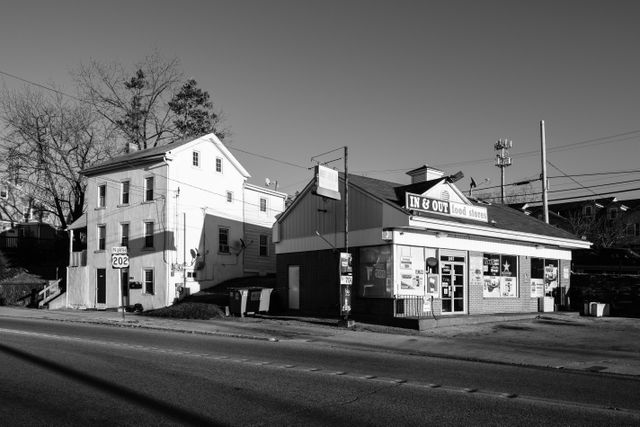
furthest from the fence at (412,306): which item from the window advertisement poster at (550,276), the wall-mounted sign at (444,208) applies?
the window advertisement poster at (550,276)

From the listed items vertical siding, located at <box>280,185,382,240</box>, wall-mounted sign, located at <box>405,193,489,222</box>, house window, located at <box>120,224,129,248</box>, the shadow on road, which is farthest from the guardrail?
the shadow on road

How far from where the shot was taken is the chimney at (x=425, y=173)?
26422 mm

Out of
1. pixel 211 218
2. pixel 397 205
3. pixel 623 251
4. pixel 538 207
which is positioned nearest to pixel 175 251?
pixel 211 218

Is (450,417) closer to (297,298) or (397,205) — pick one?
(397,205)

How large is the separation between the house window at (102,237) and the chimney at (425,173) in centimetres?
1984

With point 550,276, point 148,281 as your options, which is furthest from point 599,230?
point 148,281

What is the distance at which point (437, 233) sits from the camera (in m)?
22.7

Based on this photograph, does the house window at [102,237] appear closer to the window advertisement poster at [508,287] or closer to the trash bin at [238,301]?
the trash bin at [238,301]

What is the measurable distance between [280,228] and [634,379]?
58.8 feet

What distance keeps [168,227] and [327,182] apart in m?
13.9

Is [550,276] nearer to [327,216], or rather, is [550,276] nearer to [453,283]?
[453,283]

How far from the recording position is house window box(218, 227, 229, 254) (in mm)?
36000

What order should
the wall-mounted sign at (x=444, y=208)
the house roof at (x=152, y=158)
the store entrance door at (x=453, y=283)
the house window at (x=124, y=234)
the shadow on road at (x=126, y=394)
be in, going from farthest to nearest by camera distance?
the house window at (x=124, y=234)
the house roof at (x=152, y=158)
the store entrance door at (x=453, y=283)
the wall-mounted sign at (x=444, y=208)
the shadow on road at (x=126, y=394)

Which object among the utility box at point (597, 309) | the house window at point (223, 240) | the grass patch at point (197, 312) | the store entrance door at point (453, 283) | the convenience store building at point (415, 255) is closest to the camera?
the convenience store building at point (415, 255)
